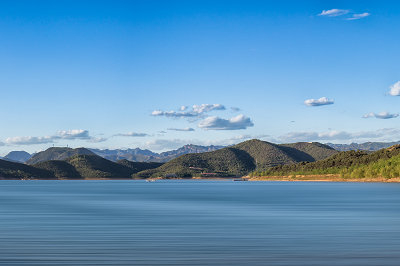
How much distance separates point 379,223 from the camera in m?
60.2

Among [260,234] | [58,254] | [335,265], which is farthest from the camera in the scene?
[260,234]

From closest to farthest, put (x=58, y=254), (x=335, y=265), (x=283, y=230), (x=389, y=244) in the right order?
(x=335, y=265) < (x=58, y=254) < (x=389, y=244) < (x=283, y=230)

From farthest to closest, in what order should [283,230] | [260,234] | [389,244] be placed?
[283,230] → [260,234] → [389,244]

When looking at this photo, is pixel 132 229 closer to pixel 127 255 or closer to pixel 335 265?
pixel 127 255

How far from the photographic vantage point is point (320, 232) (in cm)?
5075

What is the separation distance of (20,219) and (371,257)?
43.9 m

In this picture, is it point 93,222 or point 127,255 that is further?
point 93,222

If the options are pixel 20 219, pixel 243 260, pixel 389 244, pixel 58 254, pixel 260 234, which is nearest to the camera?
pixel 243 260

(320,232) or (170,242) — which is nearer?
(170,242)

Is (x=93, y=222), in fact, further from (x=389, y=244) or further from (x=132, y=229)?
(x=389, y=244)

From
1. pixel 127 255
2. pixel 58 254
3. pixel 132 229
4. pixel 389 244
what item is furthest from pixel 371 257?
pixel 132 229

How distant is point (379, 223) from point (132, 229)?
1010 inches

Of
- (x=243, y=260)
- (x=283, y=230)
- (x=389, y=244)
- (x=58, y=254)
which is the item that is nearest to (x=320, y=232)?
(x=283, y=230)

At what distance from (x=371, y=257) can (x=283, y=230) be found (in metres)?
17.8
